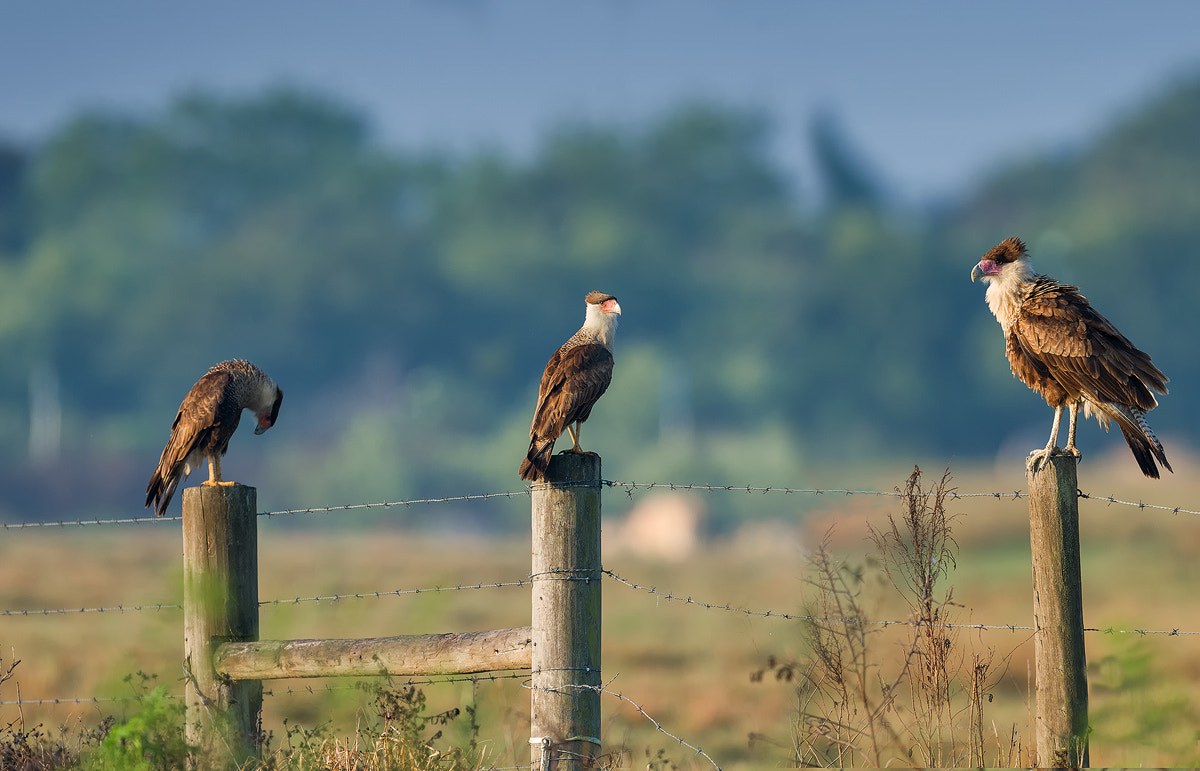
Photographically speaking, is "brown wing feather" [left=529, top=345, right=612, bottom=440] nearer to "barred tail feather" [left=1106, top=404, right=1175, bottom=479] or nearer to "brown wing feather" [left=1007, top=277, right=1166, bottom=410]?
"brown wing feather" [left=1007, top=277, right=1166, bottom=410]

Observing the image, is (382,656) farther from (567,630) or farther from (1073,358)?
(1073,358)

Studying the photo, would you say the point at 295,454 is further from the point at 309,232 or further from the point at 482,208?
the point at 482,208

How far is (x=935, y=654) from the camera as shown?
5328 millimetres

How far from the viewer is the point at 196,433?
7.21m

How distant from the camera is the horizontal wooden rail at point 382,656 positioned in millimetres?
5141

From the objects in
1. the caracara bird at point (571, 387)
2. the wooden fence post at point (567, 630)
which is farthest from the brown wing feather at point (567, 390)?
the wooden fence post at point (567, 630)

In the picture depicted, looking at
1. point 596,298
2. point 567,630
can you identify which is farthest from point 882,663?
point 596,298

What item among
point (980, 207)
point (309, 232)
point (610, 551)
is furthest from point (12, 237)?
point (980, 207)

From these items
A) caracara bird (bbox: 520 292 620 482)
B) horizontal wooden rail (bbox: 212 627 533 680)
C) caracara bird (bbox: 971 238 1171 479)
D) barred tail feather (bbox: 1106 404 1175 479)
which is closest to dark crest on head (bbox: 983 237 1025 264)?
caracara bird (bbox: 971 238 1171 479)

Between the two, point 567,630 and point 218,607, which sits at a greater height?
point 218,607

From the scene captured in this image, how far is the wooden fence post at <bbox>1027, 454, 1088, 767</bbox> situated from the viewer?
5066 millimetres

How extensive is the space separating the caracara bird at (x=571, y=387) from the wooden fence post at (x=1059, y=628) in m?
1.92

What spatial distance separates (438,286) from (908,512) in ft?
337

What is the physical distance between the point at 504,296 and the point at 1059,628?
9974 centimetres
